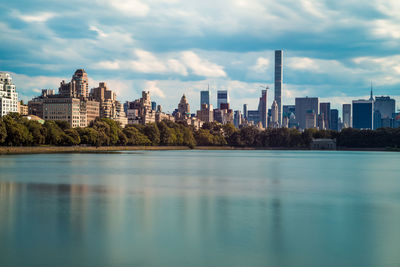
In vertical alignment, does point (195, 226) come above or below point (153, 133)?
below

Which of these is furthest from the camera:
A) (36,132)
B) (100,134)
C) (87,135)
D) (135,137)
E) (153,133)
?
(153,133)

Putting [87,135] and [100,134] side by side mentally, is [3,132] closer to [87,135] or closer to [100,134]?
[87,135]

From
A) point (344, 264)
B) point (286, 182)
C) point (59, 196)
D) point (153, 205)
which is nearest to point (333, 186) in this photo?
point (286, 182)

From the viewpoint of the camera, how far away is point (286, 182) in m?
49.5

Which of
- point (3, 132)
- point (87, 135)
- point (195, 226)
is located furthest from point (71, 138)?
point (195, 226)

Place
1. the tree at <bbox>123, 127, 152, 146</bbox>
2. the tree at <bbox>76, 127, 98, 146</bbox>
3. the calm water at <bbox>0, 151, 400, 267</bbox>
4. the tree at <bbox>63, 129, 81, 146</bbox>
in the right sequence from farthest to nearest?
the tree at <bbox>123, 127, 152, 146</bbox>, the tree at <bbox>76, 127, 98, 146</bbox>, the tree at <bbox>63, 129, 81, 146</bbox>, the calm water at <bbox>0, 151, 400, 267</bbox>

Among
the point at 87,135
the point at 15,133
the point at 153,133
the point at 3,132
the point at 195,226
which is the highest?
the point at 153,133

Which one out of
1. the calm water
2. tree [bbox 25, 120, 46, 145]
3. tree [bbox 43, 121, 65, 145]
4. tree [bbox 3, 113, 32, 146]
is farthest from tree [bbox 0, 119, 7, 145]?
the calm water

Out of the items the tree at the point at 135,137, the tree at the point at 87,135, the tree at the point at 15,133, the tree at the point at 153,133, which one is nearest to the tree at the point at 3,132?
the tree at the point at 15,133

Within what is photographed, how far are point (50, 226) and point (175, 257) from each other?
785 cm

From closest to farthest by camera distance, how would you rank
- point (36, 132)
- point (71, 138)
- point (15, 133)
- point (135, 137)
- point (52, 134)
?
point (15, 133)
point (36, 132)
point (52, 134)
point (71, 138)
point (135, 137)

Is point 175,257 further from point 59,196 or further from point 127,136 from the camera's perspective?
point 127,136

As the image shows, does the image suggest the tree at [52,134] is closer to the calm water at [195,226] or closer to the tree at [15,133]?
the tree at [15,133]

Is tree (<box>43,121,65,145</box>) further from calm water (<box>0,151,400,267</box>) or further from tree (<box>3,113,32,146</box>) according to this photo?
calm water (<box>0,151,400,267</box>)
